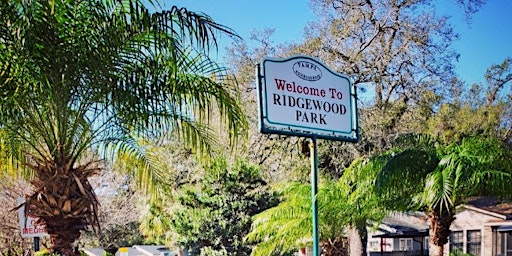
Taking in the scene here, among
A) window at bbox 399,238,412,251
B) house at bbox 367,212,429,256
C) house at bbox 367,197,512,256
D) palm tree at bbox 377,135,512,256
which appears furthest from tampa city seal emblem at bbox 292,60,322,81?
window at bbox 399,238,412,251

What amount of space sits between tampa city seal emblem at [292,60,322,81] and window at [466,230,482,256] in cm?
1558

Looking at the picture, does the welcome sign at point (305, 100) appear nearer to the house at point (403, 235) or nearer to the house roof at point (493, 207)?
the house roof at point (493, 207)

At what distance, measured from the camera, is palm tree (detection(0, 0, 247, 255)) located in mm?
6727

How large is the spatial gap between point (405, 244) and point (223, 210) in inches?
445

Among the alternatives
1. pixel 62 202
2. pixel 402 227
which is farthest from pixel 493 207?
pixel 62 202

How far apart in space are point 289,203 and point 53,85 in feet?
18.6

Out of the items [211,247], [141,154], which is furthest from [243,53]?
[141,154]

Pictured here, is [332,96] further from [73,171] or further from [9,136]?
[9,136]

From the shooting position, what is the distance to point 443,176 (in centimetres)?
857

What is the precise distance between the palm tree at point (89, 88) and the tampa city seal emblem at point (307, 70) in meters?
0.90

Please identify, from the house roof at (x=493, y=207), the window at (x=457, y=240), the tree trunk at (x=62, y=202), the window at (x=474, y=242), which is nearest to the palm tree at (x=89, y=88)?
the tree trunk at (x=62, y=202)

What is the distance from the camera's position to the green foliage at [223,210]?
14656 millimetres

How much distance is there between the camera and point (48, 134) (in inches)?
294

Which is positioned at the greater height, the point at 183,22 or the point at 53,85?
the point at 183,22
